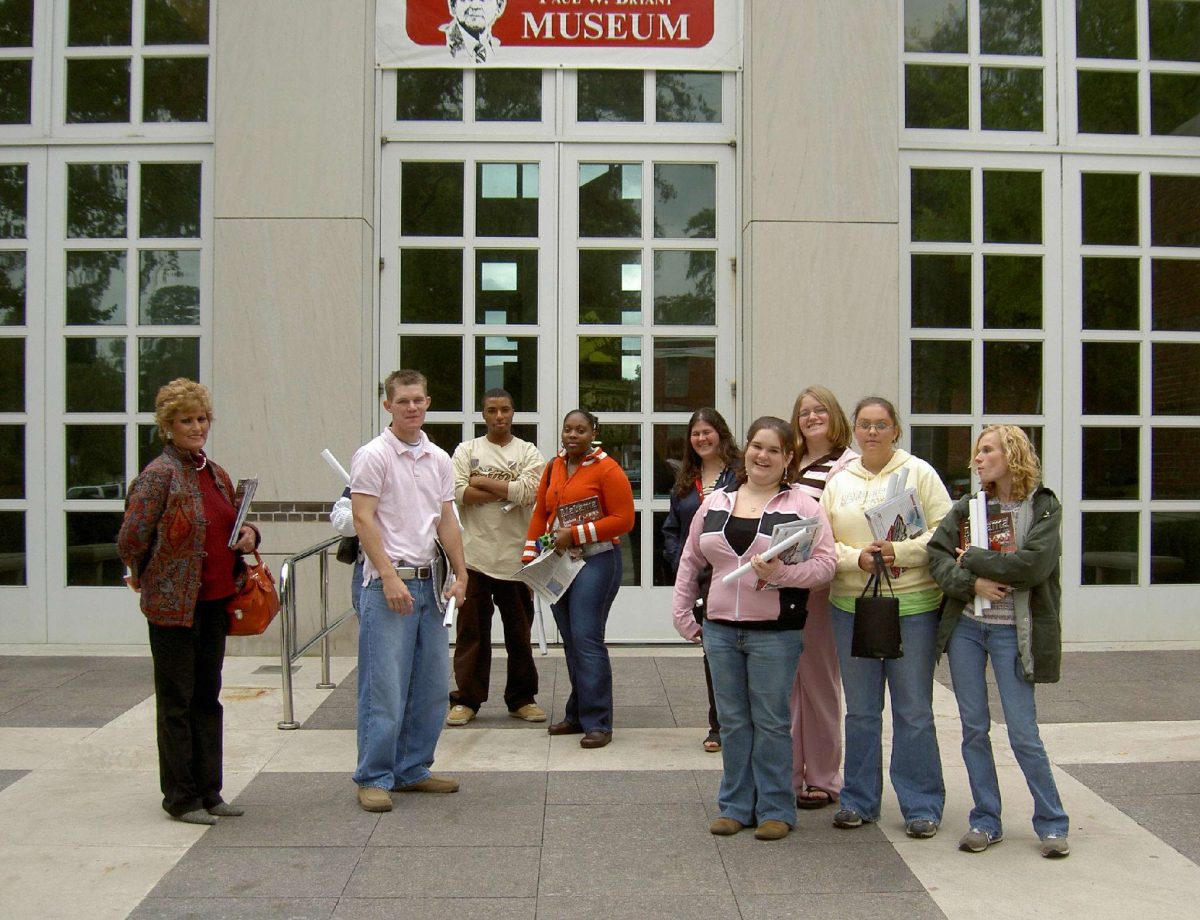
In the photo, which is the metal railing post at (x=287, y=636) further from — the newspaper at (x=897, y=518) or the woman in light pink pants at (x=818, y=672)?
the newspaper at (x=897, y=518)

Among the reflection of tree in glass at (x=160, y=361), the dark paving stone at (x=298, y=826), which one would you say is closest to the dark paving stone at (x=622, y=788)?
the dark paving stone at (x=298, y=826)

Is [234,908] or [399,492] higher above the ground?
[399,492]

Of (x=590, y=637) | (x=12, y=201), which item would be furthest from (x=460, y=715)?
(x=12, y=201)

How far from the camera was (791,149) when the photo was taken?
361 inches

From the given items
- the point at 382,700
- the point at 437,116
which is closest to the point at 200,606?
the point at 382,700

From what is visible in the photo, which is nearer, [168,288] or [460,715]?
[460,715]

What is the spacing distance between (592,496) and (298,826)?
7.54 ft

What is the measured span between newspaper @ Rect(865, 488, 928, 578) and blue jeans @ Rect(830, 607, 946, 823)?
1.03 ft

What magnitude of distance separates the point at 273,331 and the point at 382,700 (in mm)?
4243

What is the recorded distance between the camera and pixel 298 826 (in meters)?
5.32

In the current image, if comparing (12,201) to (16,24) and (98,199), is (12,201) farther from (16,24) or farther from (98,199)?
(16,24)

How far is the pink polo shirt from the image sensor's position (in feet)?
18.2

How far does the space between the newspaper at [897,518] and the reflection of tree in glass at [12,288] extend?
7160 millimetres

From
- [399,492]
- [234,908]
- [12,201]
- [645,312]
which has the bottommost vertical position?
[234,908]
